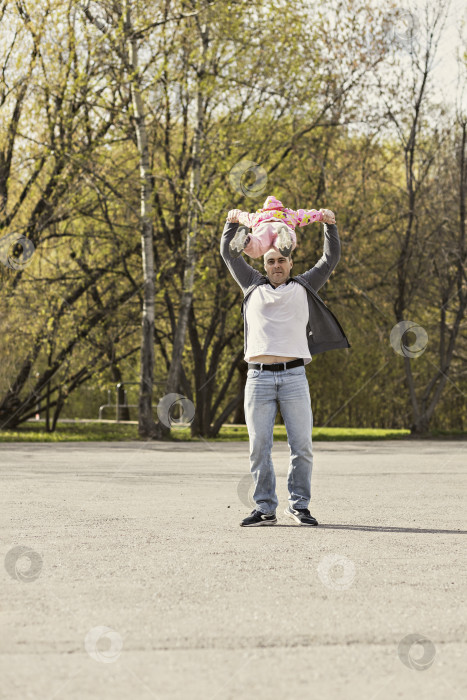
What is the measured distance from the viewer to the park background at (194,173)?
59.8 ft

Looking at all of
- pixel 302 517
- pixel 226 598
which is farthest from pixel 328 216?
pixel 226 598

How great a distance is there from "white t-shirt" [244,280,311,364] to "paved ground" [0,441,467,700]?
1.15 m

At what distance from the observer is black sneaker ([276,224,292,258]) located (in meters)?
6.64

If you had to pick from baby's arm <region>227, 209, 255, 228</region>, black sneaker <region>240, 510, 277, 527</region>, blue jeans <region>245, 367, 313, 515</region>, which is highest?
baby's arm <region>227, 209, 255, 228</region>

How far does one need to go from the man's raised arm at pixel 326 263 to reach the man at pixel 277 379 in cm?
14

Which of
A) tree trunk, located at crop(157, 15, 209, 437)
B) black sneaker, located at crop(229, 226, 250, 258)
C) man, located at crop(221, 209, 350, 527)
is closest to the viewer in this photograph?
black sneaker, located at crop(229, 226, 250, 258)

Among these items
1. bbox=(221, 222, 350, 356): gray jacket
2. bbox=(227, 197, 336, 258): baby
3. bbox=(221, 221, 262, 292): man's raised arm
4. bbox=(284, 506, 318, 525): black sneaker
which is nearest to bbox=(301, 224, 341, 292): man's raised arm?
bbox=(221, 222, 350, 356): gray jacket

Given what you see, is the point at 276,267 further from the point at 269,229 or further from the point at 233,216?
the point at 233,216

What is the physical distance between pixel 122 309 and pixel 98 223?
185 centimetres

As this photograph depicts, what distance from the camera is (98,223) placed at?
2070 cm

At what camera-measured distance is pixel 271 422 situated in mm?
6781

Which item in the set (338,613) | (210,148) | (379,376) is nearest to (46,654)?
(338,613)

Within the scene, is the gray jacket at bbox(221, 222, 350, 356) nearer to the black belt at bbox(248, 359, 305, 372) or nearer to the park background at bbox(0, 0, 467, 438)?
the black belt at bbox(248, 359, 305, 372)

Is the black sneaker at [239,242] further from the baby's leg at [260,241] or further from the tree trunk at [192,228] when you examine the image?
the tree trunk at [192,228]
